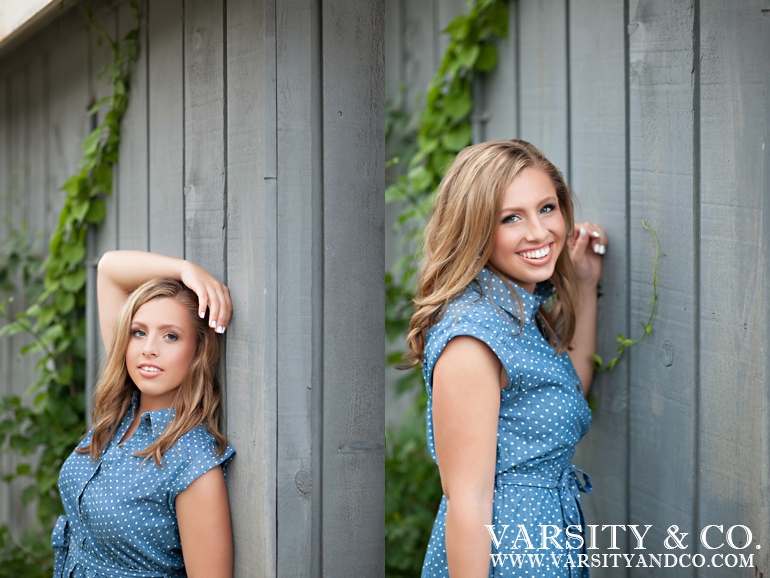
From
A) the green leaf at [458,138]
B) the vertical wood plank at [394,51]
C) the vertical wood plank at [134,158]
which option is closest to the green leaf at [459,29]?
the green leaf at [458,138]

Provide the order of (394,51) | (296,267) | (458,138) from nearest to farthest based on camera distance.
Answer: (296,267)
(458,138)
(394,51)

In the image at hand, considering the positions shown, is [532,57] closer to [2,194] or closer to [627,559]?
[627,559]

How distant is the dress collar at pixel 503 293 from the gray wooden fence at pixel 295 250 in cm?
24

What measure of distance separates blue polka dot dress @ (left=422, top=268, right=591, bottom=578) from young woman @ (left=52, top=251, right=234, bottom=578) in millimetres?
515

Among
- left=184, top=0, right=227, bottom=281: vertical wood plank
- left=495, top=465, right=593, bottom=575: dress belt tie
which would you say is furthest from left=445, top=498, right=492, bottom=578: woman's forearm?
left=184, top=0, right=227, bottom=281: vertical wood plank

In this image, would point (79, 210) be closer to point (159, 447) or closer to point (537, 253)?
point (159, 447)

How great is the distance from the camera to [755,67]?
1.79 metres

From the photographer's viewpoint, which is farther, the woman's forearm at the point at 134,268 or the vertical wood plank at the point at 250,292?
the woman's forearm at the point at 134,268

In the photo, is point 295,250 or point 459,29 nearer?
point 295,250

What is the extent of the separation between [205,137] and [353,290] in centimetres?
54

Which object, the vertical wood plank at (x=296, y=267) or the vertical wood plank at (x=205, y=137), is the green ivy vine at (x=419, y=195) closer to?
the vertical wood plank at (x=205, y=137)

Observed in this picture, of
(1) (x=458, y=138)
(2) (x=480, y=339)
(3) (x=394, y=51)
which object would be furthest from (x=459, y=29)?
(2) (x=480, y=339)

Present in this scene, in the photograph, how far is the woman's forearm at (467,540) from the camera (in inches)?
71.3

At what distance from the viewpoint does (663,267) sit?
7.00 feet
